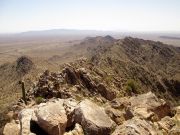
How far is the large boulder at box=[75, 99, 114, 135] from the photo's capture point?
1680 centimetres

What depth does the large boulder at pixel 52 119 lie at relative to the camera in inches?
659

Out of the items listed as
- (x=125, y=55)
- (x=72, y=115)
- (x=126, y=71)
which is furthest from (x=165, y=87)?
(x=72, y=115)

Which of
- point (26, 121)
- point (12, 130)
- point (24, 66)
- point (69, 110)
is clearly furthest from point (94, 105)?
point (24, 66)

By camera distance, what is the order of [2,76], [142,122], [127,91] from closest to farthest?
[142,122]
[127,91]
[2,76]

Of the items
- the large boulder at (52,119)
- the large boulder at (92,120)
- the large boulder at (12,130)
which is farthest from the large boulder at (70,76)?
the large boulder at (52,119)

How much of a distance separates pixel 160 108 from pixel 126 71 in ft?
204

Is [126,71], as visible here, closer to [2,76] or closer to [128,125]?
[2,76]

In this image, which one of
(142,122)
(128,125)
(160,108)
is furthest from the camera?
(160,108)

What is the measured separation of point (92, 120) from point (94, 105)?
216 centimetres

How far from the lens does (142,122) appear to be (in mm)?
16375

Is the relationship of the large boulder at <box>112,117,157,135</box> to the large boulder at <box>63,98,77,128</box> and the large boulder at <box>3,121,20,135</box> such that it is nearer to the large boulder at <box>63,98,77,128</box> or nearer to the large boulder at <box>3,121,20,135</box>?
the large boulder at <box>63,98,77,128</box>

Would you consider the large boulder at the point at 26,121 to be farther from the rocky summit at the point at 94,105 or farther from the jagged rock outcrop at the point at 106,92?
the jagged rock outcrop at the point at 106,92

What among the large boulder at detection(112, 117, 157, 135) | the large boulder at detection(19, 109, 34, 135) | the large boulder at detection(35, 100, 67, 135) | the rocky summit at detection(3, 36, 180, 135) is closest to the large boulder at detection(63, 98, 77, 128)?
the rocky summit at detection(3, 36, 180, 135)

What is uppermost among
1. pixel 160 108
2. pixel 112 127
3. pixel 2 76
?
pixel 112 127
